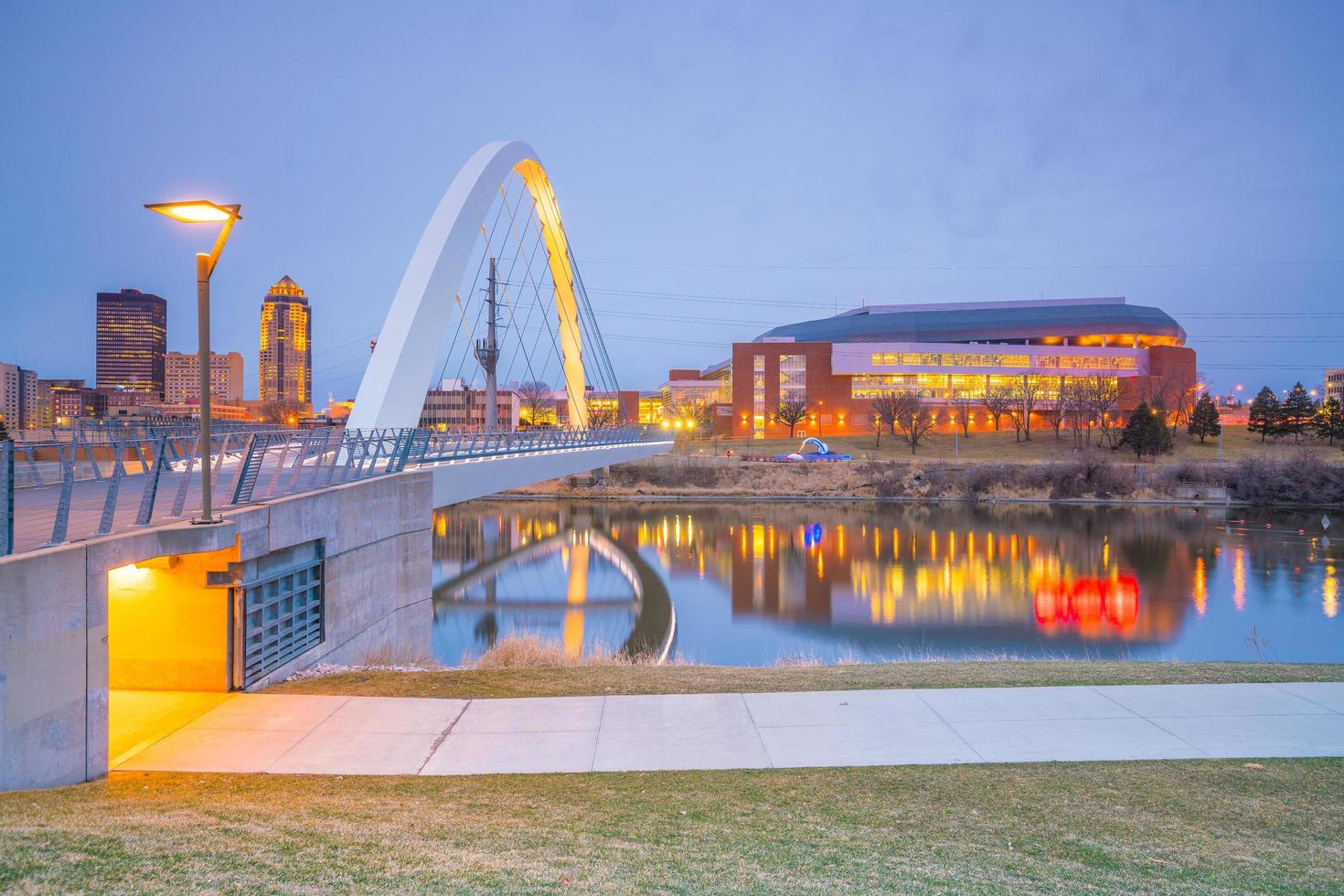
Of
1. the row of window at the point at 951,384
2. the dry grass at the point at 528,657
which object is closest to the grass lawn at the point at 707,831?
the dry grass at the point at 528,657

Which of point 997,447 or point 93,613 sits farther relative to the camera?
point 997,447

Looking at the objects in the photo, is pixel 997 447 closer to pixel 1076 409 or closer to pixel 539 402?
pixel 1076 409

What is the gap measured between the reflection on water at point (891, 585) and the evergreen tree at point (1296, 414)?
40435 millimetres

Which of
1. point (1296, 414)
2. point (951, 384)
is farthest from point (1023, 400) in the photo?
point (1296, 414)

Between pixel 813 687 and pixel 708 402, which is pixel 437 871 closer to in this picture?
pixel 813 687

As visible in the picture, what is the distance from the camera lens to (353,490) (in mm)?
13297

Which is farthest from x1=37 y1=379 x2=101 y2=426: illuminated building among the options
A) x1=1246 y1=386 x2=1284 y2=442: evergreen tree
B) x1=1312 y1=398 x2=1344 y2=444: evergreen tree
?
x1=1312 y1=398 x2=1344 y2=444: evergreen tree

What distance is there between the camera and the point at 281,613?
10.6 m

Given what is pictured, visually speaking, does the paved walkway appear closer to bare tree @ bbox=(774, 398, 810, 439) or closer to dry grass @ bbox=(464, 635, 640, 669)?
dry grass @ bbox=(464, 635, 640, 669)

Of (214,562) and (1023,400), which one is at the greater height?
(1023,400)

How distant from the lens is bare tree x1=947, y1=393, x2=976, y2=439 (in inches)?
3561

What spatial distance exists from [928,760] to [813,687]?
8.68ft

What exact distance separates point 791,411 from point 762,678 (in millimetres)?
78065

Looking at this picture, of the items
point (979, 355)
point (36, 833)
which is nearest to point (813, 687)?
point (36, 833)
